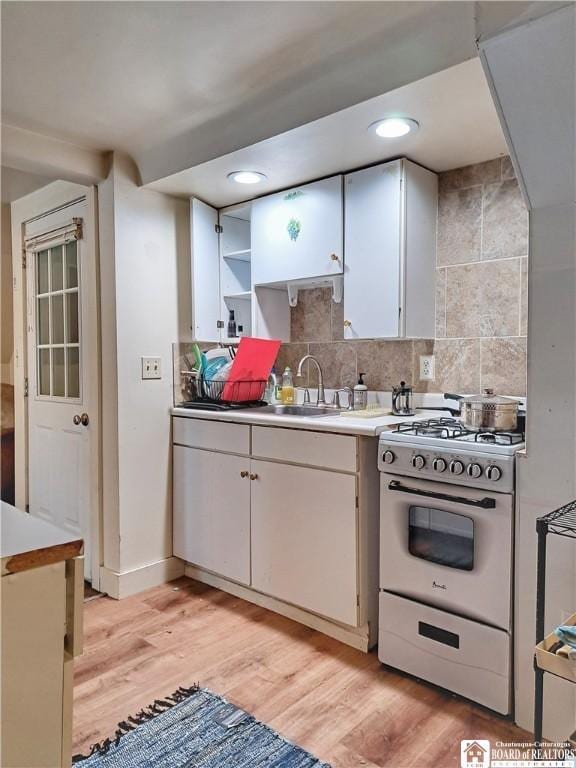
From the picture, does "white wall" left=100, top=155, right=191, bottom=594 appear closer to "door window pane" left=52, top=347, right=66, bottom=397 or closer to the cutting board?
"door window pane" left=52, top=347, right=66, bottom=397

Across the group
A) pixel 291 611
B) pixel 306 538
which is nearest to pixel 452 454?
pixel 306 538

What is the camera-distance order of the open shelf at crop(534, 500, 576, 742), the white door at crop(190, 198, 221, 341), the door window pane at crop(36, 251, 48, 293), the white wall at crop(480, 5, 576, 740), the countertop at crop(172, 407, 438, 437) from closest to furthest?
the open shelf at crop(534, 500, 576, 742)
the white wall at crop(480, 5, 576, 740)
the countertop at crop(172, 407, 438, 437)
the white door at crop(190, 198, 221, 341)
the door window pane at crop(36, 251, 48, 293)

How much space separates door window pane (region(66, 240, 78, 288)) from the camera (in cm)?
294

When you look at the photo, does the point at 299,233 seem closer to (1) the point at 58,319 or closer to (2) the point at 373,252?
(2) the point at 373,252

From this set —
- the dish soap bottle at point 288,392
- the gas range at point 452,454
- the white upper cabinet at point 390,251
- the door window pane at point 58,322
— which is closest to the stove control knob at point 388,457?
the gas range at point 452,454

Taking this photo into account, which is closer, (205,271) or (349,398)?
(349,398)

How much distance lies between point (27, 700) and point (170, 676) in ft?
4.14

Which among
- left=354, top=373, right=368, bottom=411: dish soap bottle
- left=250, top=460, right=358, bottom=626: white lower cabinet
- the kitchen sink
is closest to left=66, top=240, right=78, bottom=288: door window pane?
the kitchen sink

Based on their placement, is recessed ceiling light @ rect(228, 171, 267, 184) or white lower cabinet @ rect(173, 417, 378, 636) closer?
white lower cabinet @ rect(173, 417, 378, 636)

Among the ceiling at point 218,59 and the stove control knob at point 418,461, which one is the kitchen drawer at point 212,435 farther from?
the ceiling at point 218,59

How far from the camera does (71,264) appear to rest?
2992 mm

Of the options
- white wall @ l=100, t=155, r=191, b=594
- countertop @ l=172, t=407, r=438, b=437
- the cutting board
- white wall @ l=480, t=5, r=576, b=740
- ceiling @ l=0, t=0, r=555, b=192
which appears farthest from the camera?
white wall @ l=100, t=155, r=191, b=594

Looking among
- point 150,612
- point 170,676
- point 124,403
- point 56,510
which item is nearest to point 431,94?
point 124,403

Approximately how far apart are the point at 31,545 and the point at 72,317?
2.35 m
